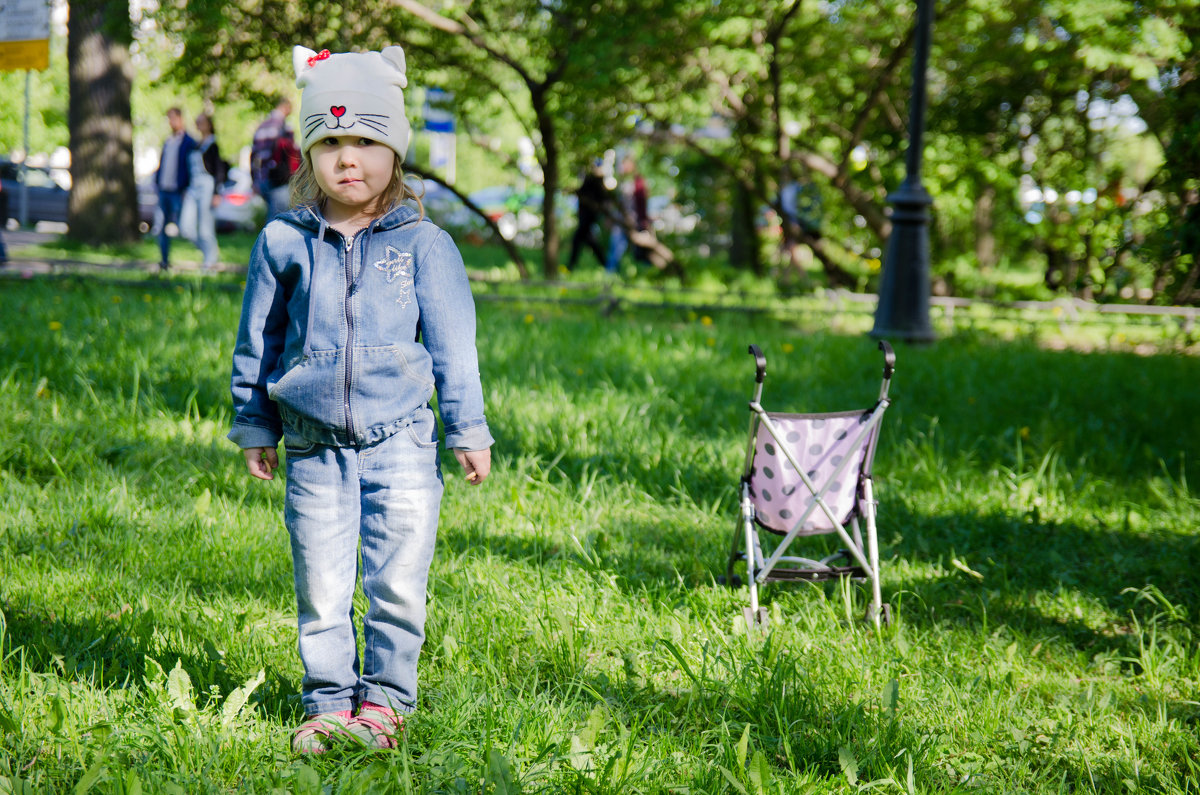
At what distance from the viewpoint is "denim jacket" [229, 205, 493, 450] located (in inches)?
87.9

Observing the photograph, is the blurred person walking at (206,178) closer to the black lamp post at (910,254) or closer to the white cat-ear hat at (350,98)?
the black lamp post at (910,254)

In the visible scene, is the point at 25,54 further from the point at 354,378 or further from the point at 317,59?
the point at 354,378

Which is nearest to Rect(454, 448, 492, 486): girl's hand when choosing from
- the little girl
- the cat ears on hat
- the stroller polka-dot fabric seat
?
the little girl

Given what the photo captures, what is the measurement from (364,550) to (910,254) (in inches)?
250

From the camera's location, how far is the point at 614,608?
325cm

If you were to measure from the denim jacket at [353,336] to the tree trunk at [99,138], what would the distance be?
12735mm

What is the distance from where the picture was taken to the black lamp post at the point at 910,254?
7617 millimetres

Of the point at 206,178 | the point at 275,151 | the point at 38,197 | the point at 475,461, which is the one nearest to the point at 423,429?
the point at 475,461

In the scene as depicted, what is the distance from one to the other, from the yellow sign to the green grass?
6.62 ft

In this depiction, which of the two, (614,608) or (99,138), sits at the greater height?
(99,138)

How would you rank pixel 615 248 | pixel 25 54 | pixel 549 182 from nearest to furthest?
pixel 25 54, pixel 549 182, pixel 615 248

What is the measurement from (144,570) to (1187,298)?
18.9 ft

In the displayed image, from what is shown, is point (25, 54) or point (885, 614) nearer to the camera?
point (885, 614)

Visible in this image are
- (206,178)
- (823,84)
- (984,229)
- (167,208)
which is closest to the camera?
(167,208)
